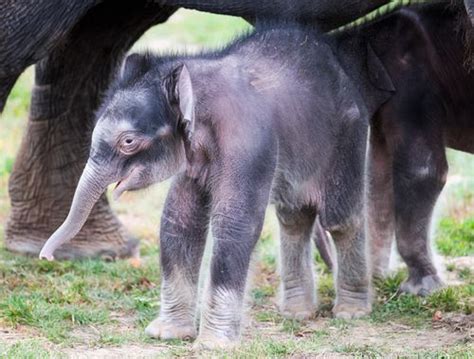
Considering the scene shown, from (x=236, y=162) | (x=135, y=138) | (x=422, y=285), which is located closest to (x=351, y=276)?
(x=422, y=285)

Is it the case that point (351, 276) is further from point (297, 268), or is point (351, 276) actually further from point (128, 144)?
point (128, 144)

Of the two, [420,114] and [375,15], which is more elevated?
[375,15]

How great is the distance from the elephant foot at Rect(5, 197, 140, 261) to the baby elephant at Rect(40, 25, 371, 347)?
5.57 feet

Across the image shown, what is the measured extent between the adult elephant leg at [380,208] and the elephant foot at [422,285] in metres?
0.26

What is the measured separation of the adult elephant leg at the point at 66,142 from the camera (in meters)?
7.76

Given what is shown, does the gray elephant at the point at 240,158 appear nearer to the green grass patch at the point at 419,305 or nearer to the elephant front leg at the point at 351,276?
the elephant front leg at the point at 351,276

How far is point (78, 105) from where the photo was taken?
26.3 ft

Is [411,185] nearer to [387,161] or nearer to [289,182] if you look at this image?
[387,161]

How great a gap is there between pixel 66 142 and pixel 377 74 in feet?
6.93

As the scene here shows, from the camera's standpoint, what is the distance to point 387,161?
292 inches

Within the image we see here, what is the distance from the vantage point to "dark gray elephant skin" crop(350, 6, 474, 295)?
7.00m

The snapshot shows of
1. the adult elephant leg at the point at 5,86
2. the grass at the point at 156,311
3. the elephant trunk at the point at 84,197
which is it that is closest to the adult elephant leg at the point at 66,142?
the grass at the point at 156,311

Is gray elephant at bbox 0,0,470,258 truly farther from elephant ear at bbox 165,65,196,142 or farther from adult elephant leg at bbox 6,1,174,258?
elephant ear at bbox 165,65,196,142

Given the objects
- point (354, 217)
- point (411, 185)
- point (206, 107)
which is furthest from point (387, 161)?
point (206, 107)
